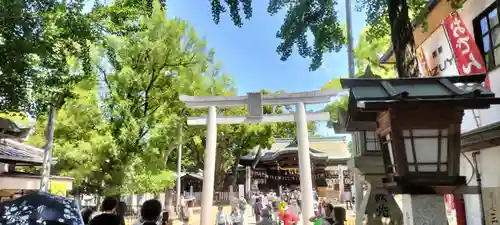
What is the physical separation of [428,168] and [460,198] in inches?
277

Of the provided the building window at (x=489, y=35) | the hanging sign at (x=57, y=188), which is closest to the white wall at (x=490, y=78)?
the building window at (x=489, y=35)

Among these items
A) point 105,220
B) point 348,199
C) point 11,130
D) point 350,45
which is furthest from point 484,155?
point 348,199

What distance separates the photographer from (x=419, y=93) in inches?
166

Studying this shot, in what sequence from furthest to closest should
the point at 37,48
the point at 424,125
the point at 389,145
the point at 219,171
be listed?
the point at 219,171, the point at 37,48, the point at 389,145, the point at 424,125

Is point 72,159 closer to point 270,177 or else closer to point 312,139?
point 270,177

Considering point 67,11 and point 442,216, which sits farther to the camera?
point 67,11

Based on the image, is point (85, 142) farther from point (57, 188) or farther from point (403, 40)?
point (403, 40)

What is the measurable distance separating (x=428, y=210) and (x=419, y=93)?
136cm

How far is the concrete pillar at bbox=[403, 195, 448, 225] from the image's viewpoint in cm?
418

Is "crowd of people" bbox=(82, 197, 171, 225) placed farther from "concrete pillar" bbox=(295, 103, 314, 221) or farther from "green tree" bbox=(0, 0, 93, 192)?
"concrete pillar" bbox=(295, 103, 314, 221)

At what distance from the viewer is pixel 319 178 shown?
33.5 metres

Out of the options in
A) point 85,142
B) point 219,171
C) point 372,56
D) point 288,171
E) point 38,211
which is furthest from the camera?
point 288,171

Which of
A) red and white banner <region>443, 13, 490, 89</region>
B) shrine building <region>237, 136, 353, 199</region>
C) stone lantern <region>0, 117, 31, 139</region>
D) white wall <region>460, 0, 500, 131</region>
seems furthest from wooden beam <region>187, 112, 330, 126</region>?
shrine building <region>237, 136, 353, 199</region>

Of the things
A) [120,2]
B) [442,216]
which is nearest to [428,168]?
[442,216]
